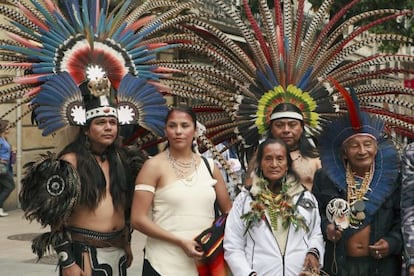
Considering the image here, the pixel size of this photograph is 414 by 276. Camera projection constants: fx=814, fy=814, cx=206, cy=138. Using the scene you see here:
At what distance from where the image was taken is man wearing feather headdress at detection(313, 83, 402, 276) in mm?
4598

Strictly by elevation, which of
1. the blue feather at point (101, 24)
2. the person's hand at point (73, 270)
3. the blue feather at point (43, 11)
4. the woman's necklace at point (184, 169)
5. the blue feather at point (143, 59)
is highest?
the blue feather at point (43, 11)

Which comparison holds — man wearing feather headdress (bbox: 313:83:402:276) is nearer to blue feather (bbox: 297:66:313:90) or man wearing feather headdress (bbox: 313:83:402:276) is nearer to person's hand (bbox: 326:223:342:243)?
person's hand (bbox: 326:223:342:243)

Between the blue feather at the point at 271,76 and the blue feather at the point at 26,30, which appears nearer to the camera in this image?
the blue feather at the point at 26,30

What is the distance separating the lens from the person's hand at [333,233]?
4566mm

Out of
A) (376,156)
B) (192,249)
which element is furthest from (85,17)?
(376,156)

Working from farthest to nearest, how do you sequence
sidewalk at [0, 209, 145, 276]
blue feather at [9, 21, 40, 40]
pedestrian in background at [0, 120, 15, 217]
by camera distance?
pedestrian in background at [0, 120, 15, 217] → sidewalk at [0, 209, 145, 276] → blue feather at [9, 21, 40, 40]

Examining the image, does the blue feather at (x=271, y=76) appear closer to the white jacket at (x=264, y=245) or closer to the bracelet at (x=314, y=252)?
the white jacket at (x=264, y=245)

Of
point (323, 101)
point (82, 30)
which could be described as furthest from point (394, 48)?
point (82, 30)

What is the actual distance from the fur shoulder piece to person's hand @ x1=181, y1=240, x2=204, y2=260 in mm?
718

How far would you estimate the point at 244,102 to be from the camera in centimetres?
564

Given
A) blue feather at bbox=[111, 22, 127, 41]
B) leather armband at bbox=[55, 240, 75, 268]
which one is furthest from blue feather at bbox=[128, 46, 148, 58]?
leather armband at bbox=[55, 240, 75, 268]

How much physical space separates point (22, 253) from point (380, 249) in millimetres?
6211

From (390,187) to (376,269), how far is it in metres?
0.48

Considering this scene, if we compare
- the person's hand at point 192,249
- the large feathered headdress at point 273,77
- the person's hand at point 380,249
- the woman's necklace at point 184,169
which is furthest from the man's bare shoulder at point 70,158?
the person's hand at point 380,249
